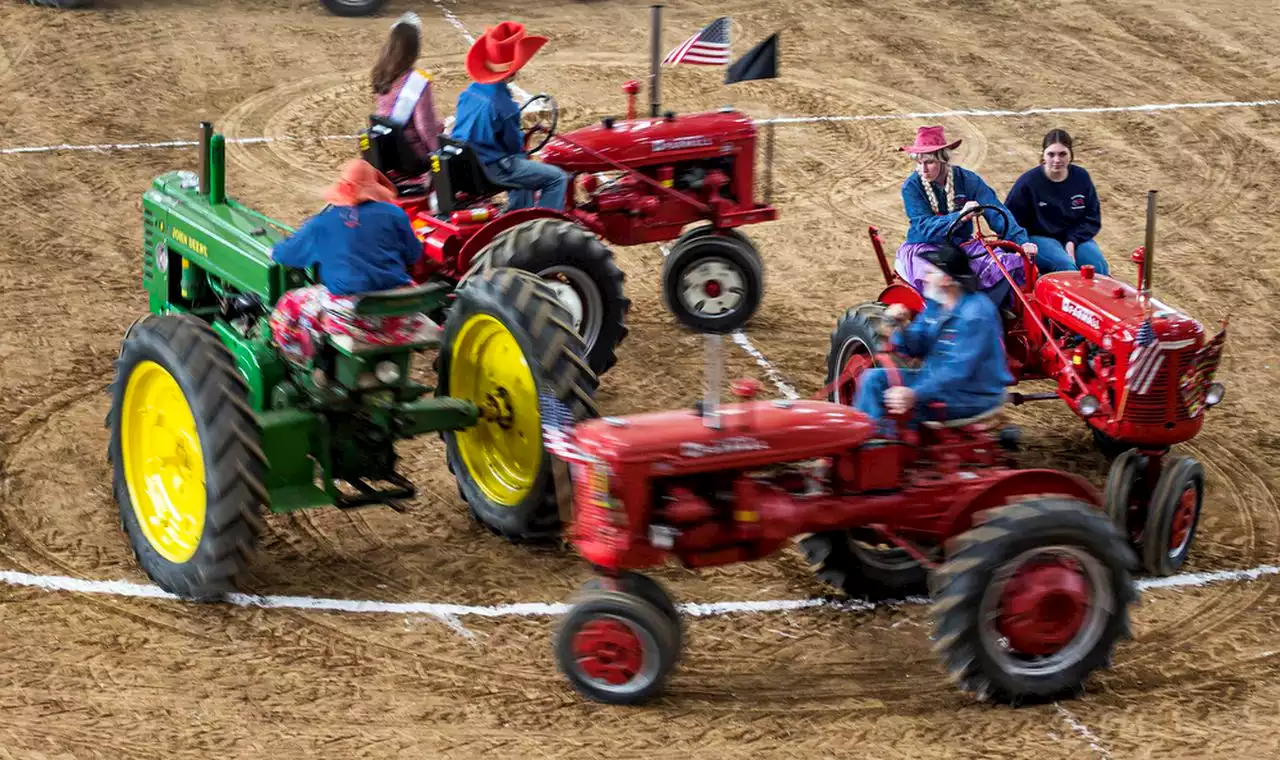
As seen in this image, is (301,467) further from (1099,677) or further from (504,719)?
(1099,677)

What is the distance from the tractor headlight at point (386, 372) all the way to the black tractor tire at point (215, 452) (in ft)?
1.96

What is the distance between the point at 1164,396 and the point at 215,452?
4141 mm

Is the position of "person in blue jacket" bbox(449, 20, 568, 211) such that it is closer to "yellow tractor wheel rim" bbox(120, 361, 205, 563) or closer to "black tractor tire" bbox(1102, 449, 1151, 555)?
"yellow tractor wheel rim" bbox(120, 361, 205, 563)

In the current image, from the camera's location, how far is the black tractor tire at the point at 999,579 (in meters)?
6.73

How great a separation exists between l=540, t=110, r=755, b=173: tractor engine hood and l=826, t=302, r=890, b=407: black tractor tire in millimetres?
2093

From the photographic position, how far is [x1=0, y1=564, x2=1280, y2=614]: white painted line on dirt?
7.75 meters

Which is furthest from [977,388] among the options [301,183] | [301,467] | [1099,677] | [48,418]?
[301,183]

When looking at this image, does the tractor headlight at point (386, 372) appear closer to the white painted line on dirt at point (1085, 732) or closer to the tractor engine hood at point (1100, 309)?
the white painted line on dirt at point (1085, 732)

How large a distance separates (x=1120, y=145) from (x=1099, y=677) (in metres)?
8.17

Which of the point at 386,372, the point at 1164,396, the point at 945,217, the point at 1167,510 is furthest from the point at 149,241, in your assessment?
the point at 1167,510

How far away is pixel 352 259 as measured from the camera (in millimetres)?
7613

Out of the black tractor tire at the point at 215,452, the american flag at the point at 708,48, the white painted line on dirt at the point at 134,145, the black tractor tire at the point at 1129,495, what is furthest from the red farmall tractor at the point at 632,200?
the white painted line on dirt at the point at 134,145

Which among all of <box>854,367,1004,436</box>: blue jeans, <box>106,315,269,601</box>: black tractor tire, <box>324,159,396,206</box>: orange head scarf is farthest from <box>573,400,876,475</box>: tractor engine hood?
<box>324,159,396,206</box>: orange head scarf

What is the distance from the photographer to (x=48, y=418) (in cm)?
951
